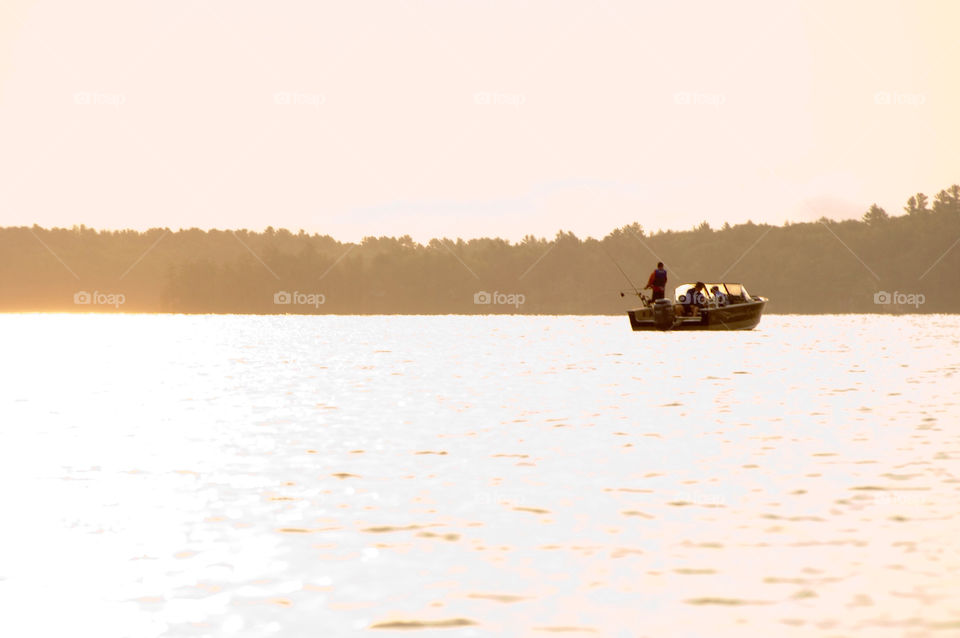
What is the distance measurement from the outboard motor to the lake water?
40.5 metres

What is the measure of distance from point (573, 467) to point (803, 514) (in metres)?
5.12

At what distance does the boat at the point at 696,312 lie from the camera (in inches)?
3002

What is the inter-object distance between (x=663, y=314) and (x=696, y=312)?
2.36 metres

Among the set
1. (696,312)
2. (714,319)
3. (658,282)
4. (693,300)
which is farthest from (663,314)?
(714,319)

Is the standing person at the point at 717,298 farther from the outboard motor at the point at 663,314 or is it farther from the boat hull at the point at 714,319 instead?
the outboard motor at the point at 663,314

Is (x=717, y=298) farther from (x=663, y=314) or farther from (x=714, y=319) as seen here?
(x=663, y=314)

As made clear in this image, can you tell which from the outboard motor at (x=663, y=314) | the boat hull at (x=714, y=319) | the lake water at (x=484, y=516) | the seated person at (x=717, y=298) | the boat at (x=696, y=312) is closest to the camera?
the lake water at (x=484, y=516)

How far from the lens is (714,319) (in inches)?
3103

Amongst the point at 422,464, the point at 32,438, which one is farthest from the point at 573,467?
the point at 32,438

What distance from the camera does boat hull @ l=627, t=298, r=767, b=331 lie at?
76.7m

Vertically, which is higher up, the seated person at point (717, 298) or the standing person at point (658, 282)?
the standing person at point (658, 282)

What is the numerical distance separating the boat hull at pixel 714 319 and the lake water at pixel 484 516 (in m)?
42.1

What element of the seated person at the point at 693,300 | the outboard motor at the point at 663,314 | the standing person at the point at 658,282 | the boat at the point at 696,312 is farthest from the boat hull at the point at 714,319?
the standing person at the point at 658,282

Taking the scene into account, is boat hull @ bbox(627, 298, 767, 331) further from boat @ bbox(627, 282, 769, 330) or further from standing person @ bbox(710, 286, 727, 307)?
standing person @ bbox(710, 286, 727, 307)
